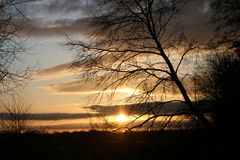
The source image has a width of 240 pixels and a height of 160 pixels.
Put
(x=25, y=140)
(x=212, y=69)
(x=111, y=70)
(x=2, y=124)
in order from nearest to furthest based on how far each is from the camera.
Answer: (x=111, y=70) → (x=25, y=140) → (x=2, y=124) → (x=212, y=69)

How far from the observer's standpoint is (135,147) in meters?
19.6

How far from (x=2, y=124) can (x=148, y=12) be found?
57.0 feet

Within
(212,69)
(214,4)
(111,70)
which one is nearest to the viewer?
(111,70)

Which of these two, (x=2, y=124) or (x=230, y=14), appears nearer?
(x=230, y=14)

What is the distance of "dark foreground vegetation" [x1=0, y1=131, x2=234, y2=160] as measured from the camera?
61.5 ft

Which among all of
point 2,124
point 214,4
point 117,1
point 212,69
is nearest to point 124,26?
point 117,1

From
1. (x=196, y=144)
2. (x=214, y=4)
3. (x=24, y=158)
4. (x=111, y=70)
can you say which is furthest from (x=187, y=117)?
(x=24, y=158)

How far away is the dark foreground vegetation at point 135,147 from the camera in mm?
18734

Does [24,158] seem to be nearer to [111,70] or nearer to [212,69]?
[111,70]

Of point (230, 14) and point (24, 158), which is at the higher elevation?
point (230, 14)

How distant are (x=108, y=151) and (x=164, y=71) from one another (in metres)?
4.17

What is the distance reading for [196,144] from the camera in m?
19.5

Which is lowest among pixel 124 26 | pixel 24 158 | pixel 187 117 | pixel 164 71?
pixel 24 158

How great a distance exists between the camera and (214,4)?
1906cm
